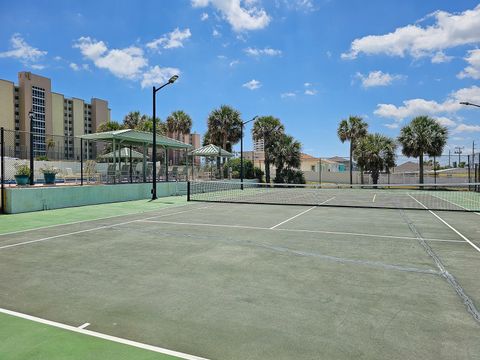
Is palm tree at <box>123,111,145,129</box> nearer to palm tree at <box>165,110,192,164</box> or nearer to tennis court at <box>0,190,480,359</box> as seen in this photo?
palm tree at <box>165,110,192,164</box>

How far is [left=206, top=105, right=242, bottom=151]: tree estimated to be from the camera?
48188 mm

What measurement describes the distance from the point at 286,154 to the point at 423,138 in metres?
14.6

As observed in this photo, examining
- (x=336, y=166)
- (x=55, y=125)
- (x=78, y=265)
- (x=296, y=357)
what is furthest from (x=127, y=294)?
(x=55, y=125)

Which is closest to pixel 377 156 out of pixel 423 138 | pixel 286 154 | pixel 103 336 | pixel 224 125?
pixel 423 138

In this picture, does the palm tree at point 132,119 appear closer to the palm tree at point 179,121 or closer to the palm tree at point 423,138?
the palm tree at point 179,121

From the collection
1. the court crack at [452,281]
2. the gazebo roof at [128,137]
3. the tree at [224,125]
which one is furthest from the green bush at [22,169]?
the tree at [224,125]

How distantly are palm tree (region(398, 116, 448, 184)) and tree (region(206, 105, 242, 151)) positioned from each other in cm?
2067

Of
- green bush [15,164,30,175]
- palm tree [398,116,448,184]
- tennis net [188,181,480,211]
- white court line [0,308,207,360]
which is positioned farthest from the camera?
palm tree [398,116,448,184]

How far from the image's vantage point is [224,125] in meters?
48.2

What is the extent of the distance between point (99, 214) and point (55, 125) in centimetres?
11293

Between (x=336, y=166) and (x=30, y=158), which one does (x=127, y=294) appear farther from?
(x=336, y=166)

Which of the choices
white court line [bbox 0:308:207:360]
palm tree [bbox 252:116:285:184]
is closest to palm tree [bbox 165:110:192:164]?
palm tree [bbox 252:116:285:184]

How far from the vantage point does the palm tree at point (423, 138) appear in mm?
38344

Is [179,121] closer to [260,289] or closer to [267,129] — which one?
[267,129]
